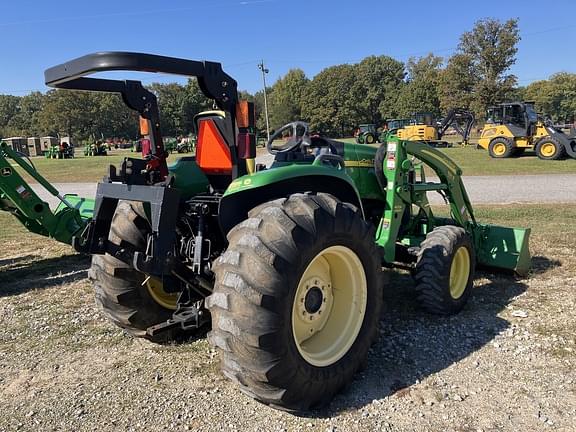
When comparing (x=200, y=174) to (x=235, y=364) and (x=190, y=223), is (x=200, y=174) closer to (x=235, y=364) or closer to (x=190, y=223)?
(x=190, y=223)

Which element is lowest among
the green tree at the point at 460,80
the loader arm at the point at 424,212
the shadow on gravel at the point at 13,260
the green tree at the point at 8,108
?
the shadow on gravel at the point at 13,260

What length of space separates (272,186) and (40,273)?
4735 millimetres

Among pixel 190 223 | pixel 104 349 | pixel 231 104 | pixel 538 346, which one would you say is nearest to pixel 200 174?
pixel 190 223

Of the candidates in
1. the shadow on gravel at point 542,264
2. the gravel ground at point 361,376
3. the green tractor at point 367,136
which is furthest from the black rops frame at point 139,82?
the green tractor at point 367,136

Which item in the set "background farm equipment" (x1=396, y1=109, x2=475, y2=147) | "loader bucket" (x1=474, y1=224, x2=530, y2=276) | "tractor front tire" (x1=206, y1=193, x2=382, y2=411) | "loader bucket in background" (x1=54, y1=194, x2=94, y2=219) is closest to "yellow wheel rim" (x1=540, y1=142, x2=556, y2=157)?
"background farm equipment" (x1=396, y1=109, x2=475, y2=147)

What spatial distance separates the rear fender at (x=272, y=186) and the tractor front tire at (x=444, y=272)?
1257 millimetres

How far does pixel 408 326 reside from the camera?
4.42 meters

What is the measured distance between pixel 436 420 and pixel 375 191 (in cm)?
265

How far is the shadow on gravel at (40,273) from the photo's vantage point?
6.10 metres

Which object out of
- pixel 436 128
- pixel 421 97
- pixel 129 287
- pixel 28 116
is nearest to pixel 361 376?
pixel 129 287

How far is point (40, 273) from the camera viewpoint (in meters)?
6.72

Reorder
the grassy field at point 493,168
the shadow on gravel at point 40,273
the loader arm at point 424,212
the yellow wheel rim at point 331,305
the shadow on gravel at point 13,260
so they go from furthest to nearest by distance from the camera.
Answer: the grassy field at point 493,168
the shadow on gravel at point 13,260
the shadow on gravel at point 40,273
the loader arm at point 424,212
the yellow wheel rim at point 331,305

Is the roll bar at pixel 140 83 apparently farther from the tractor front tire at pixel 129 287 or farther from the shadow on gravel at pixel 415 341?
the shadow on gravel at pixel 415 341

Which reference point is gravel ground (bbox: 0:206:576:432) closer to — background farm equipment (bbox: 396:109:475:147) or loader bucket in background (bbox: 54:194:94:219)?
loader bucket in background (bbox: 54:194:94:219)
